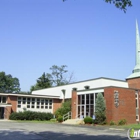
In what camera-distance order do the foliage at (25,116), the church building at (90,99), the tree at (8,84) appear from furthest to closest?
the tree at (8,84), the foliage at (25,116), the church building at (90,99)

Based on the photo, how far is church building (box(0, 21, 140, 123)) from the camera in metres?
30.5

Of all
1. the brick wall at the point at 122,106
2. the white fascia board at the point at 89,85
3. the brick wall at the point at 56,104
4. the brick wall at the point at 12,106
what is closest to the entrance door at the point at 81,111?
the white fascia board at the point at 89,85

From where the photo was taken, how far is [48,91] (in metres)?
50.9

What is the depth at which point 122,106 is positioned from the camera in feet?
101

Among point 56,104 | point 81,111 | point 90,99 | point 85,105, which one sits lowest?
point 81,111

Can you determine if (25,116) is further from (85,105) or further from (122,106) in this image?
(122,106)

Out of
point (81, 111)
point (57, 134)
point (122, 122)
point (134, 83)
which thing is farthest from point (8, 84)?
point (57, 134)

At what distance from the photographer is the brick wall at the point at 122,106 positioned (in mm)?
29734

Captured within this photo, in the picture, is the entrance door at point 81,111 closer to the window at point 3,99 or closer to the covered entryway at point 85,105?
the covered entryway at point 85,105

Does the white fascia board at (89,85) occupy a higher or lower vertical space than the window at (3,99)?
higher

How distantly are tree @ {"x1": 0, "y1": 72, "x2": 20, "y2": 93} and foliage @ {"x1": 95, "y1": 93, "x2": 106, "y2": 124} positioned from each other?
68628 millimetres

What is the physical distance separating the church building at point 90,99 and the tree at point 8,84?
45.7m

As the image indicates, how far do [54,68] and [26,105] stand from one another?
4136cm

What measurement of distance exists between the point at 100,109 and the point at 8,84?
72738 millimetres
